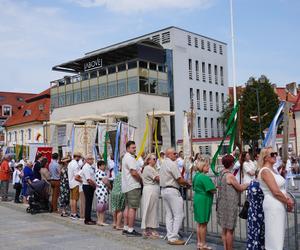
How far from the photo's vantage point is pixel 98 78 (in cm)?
4631

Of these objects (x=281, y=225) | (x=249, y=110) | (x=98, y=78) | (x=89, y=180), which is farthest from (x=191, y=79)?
(x=281, y=225)

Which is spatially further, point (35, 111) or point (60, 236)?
point (35, 111)

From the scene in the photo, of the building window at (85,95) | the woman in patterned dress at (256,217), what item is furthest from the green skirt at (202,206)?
the building window at (85,95)

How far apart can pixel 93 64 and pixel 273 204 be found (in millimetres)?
42807

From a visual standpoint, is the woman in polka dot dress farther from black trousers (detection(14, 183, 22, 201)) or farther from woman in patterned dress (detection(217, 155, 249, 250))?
black trousers (detection(14, 183, 22, 201))

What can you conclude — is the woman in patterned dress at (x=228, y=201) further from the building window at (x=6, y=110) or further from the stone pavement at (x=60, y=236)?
the building window at (x=6, y=110)

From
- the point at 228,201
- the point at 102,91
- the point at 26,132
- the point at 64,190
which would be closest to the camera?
the point at 228,201

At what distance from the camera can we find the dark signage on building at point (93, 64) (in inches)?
1839

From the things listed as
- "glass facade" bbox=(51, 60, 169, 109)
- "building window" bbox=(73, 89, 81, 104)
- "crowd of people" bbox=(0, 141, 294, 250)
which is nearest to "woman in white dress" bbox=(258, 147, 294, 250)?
"crowd of people" bbox=(0, 141, 294, 250)

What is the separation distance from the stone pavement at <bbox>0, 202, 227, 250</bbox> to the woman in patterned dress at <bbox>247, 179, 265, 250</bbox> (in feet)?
5.98

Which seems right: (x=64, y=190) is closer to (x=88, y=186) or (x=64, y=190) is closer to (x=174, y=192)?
(x=88, y=186)

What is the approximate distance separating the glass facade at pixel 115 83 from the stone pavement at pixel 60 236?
30126mm

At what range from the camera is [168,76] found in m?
46.0

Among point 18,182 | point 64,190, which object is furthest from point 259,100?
point 64,190
